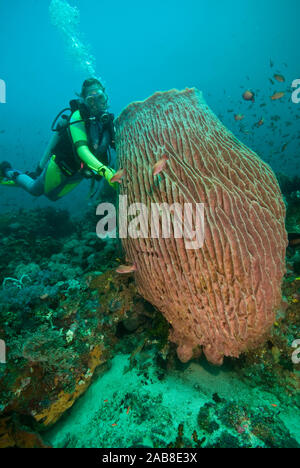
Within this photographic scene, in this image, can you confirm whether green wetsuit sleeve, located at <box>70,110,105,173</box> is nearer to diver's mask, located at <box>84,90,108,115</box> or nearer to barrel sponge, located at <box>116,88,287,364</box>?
diver's mask, located at <box>84,90,108,115</box>

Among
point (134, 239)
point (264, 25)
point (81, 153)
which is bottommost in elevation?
point (134, 239)

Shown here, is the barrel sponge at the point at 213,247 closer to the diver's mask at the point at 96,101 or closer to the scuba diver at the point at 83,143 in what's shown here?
the scuba diver at the point at 83,143

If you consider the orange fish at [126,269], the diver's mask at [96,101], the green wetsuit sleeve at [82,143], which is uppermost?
the diver's mask at [96,101]

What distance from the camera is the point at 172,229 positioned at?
2.92 meters

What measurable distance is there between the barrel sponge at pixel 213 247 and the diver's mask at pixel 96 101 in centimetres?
242

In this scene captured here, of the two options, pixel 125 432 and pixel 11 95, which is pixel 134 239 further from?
pixel 11 95

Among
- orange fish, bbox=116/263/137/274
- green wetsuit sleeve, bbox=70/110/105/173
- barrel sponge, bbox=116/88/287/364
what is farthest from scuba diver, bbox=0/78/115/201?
orange fish, bbox=116/263/137/274

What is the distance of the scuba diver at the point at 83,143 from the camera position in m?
4.46

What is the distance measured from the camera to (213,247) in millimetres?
2766

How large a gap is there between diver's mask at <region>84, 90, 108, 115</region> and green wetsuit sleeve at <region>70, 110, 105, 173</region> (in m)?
0.39

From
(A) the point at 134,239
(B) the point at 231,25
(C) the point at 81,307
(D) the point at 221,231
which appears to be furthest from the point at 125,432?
(B) the point at 231,25

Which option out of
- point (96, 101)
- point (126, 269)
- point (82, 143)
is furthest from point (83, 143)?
point (126, 269)

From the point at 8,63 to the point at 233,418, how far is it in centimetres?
13614

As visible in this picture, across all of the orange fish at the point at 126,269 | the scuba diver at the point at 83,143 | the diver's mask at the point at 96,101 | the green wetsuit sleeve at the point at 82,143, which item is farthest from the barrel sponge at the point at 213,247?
the diver's mask at the point at 96,101
